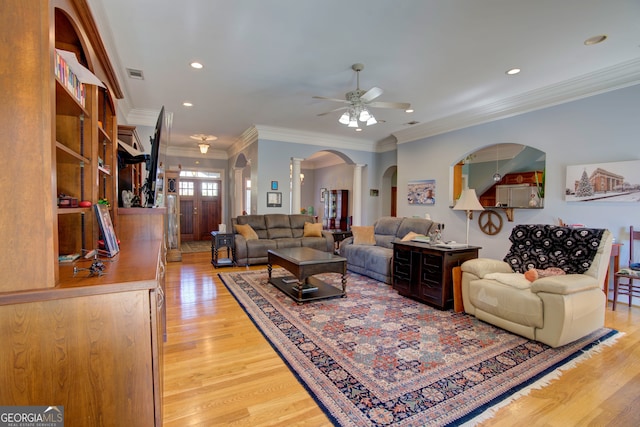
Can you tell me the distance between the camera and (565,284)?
8.10ft

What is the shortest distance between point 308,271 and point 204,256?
4.06 m

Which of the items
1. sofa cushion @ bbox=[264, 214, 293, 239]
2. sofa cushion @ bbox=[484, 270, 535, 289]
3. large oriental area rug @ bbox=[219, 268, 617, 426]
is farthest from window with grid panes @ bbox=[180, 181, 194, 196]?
sofa cushion @ bbox=[484, 270, 535, 289]

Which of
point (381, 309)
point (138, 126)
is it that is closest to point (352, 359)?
point (381, 309)

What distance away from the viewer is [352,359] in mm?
2379

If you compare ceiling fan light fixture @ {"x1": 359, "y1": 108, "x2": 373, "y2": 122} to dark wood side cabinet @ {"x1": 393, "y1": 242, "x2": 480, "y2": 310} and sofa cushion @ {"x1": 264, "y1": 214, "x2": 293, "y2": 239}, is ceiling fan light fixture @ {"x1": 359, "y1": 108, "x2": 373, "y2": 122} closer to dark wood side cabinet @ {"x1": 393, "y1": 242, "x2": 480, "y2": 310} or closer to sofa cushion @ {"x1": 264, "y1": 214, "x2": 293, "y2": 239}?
dark wood side cabinet @ {"x1": 393, "y1": 242, "x2": 480, "y2": 310}

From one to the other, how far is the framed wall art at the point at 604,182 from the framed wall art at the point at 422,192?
228 centimetres

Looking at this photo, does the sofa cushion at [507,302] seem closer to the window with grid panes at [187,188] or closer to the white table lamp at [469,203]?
the white table lamp at [469,203]

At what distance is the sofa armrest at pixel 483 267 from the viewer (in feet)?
10.2

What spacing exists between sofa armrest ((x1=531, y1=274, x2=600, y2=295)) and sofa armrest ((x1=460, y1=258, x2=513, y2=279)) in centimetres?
49

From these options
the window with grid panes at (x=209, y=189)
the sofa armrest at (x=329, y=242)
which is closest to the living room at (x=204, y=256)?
the sofa armrest at (x=329, y=242)

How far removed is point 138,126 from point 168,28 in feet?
11.0

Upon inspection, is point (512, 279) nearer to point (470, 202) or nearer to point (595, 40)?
point (470, 202)

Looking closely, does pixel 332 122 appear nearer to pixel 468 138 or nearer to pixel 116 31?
pixel 468 138

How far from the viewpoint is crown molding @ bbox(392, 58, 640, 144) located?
3645 mm
